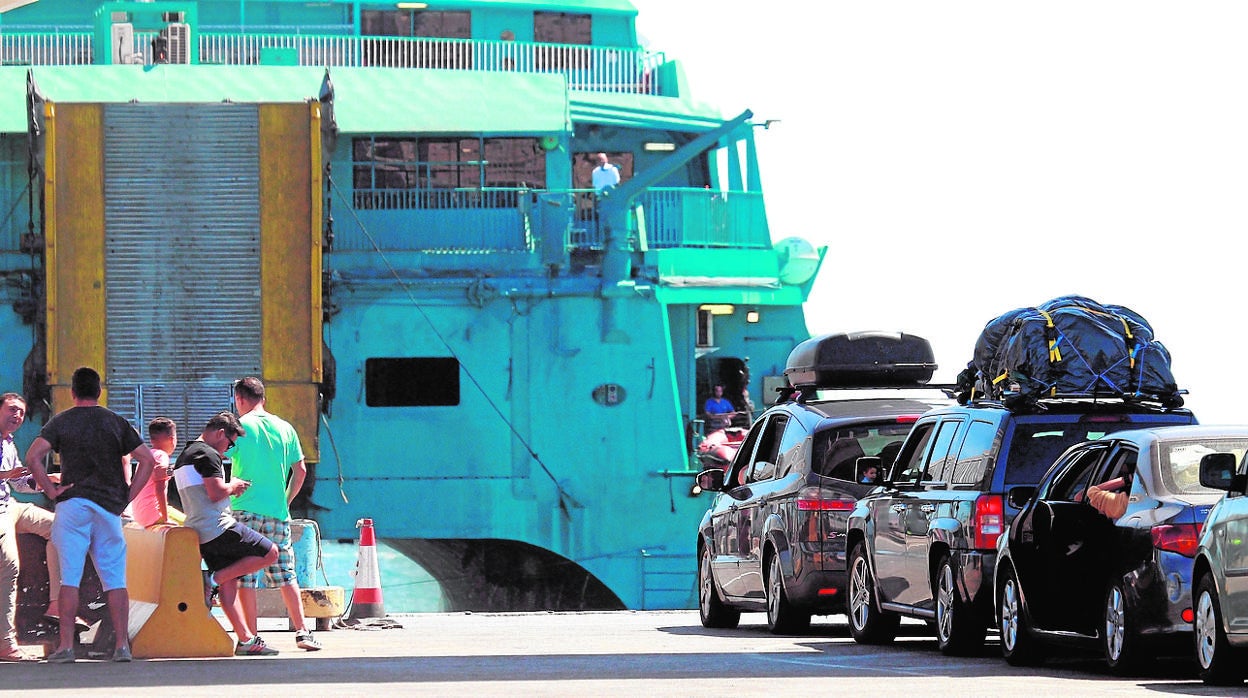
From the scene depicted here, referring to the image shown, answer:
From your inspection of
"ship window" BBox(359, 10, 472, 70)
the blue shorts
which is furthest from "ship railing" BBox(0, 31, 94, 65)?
the blue shorts

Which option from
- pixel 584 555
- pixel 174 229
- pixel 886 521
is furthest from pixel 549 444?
pixel 886 521

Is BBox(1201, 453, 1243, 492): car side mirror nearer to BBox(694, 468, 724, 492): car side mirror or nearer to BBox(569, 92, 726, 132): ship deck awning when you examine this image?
BBox(694, 468, 724, 492): car side mirror

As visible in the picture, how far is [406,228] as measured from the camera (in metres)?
A: 28.8

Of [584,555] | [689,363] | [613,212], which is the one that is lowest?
[584,555]

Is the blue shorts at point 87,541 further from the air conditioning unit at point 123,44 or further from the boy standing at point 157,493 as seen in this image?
the air conditioning unit at point 123,44

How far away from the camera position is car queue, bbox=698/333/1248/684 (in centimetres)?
1017

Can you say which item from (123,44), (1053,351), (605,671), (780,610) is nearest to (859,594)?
(780,610)

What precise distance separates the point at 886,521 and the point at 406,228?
16.3m

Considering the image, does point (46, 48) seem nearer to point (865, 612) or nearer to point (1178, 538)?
point (865, 612)

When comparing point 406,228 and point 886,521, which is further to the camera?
point 406,228

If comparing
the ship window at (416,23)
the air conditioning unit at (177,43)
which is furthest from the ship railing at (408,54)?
the air conditioning unit at (177,43)

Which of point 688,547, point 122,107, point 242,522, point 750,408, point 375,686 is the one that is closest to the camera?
point 375,686

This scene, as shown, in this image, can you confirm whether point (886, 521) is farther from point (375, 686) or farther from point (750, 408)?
point (750, 408)

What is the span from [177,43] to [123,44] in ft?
2.43
